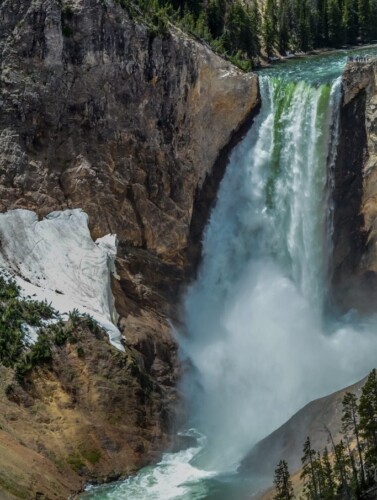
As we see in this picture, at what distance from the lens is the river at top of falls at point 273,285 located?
1674 inches

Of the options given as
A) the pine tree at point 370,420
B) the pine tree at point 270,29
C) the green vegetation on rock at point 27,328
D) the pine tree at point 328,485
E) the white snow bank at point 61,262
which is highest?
the pine tree at point 270,29

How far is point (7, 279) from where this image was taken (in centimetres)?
3956

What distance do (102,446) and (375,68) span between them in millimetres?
28218

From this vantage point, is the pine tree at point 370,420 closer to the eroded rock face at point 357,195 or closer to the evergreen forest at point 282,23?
the eroded rock face at point 357,195

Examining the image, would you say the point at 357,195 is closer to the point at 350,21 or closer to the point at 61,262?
the point at 61,262

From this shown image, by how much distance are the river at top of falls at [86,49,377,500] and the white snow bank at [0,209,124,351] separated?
6524 millimetres

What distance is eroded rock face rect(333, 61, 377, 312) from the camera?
156 feet

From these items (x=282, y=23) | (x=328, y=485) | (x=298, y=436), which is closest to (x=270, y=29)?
(x=282, y=23)

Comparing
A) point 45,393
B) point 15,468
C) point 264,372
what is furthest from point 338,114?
point 15,468

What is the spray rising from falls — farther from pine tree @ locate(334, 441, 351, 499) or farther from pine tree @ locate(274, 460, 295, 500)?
pine tree @ locate(334, 441, 351, 499)

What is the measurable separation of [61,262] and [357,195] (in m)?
19.0

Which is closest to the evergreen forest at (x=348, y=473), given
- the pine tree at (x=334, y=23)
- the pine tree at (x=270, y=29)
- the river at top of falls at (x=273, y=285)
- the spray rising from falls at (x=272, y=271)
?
the river at top of falls at (x=273, y=285)

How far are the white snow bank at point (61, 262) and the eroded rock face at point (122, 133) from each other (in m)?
1.01

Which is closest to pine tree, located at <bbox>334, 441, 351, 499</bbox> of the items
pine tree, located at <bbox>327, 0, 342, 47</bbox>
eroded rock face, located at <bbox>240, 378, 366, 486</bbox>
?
eroded rock face, located at <bbox>240, 378, 366, 486</bbox>
